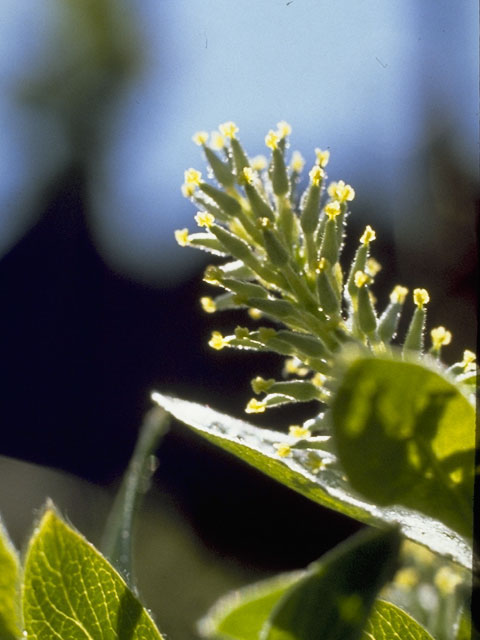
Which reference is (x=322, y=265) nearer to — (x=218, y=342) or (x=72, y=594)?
(x=218, y=342)

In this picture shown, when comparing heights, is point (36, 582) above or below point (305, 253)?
below

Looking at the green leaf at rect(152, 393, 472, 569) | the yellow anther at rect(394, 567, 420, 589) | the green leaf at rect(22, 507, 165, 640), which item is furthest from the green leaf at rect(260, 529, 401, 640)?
the yellow anther at rect(394, 567, 420, 589)

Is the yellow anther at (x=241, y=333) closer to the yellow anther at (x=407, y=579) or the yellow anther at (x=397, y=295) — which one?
the yellow anther at (x=397, y=295)

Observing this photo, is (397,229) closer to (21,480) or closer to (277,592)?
(21,480)

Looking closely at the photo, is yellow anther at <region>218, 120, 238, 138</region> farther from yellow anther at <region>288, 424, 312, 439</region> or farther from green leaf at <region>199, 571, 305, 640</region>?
green leaf at <region>199, 571, 305, 640</region>

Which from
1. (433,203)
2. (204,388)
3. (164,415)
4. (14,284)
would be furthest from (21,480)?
(164,415)

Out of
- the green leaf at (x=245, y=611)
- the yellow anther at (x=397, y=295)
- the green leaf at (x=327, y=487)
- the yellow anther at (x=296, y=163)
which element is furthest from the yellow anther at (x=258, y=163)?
the green leaf at (x=245, y=611)

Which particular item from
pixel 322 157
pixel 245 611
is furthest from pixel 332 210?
pixel 245 611
